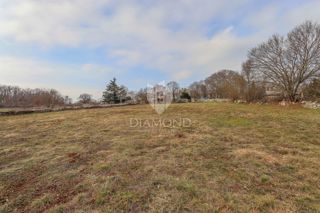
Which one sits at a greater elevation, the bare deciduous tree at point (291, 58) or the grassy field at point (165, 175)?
the bare deciduous tree at point (291, 58)

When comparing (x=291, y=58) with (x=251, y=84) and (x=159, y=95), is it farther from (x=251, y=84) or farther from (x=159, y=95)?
(x=159, y=95)

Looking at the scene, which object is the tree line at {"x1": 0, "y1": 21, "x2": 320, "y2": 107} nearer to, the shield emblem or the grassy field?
the shield emblem

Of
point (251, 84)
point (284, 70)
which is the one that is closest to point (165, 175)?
point (284, 70)

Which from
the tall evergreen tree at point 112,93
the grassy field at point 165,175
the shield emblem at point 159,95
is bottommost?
the grassy field at point 165,175

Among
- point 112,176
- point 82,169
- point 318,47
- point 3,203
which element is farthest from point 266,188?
point 318,47

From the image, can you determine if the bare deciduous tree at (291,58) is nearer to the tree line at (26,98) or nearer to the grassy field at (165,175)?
the grassy field at (165,175)

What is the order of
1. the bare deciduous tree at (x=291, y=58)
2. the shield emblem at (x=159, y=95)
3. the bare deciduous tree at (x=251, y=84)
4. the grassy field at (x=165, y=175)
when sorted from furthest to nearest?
the bare deciduous tree at (x=251, y=84) → the bare deciduous tree at (x=291, y=58) → the shield emblem at (x=159, y=95) → the grassy field at (x=165, y=175)

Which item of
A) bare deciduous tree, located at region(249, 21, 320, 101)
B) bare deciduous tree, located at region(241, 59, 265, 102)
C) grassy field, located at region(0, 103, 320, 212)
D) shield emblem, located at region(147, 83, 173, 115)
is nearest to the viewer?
grassy field, located at region(0, 103, 320, 212)

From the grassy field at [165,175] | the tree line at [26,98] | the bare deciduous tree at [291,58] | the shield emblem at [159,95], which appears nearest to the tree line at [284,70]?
the bare deciduous tree at [291,58]

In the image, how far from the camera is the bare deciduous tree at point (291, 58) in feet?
55.0

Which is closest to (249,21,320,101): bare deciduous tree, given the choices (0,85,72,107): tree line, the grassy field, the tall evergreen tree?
→ the grassy field

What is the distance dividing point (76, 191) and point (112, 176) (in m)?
0.61

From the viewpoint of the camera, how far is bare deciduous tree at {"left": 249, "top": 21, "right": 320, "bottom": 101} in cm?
1677

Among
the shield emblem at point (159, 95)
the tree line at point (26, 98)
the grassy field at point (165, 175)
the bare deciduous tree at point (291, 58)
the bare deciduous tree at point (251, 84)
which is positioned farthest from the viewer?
the tree line at point (26, 98)
